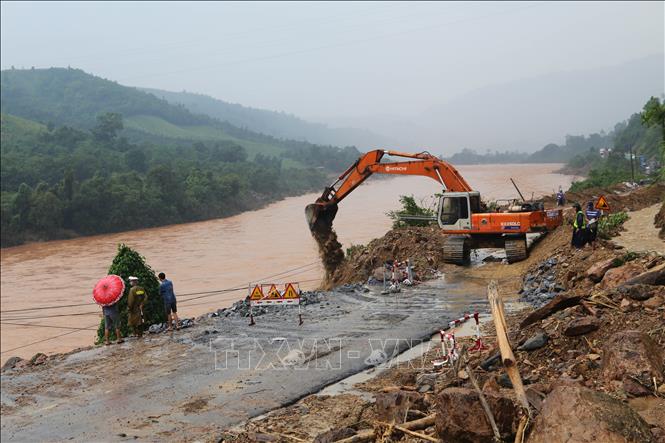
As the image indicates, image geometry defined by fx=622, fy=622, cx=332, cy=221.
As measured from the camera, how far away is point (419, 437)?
5777 mm

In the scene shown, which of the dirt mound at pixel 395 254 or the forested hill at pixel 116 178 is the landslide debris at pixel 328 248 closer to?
the dirt mound at pixel 395 254

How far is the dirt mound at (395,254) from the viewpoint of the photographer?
20.1m

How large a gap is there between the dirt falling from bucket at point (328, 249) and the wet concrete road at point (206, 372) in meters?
6.00

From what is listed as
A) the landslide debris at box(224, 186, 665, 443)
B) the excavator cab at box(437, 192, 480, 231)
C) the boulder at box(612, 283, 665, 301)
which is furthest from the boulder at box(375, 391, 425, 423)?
the excavator cab at box(437, 192, 480, 231)

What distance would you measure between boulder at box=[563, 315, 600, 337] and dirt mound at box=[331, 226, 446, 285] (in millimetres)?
11534

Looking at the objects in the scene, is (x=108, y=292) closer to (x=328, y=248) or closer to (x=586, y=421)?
(x=328, y=248)

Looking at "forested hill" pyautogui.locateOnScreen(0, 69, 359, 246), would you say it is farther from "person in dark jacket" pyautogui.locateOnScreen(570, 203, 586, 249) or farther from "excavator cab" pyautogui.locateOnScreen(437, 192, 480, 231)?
"person in dark jacket" pyautogui.locateOnScreen(570, 203, 586, 249)

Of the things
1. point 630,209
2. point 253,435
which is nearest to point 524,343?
point 253,435

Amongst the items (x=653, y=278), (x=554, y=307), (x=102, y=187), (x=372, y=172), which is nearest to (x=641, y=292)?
(x=653, y=278)

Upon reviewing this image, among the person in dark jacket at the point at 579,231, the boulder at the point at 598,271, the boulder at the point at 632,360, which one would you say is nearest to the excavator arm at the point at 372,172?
the person in dark jacket at the point at 579,231

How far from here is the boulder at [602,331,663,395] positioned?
237 inches

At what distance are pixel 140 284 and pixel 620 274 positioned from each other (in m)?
10.8

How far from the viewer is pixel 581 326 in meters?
7.84

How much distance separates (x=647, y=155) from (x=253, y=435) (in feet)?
240
